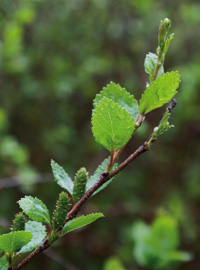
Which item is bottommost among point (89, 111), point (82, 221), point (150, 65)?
point (82, 221)

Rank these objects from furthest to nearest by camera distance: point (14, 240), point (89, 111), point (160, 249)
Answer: point (89, 111), point (160, 249), point (14, 240)

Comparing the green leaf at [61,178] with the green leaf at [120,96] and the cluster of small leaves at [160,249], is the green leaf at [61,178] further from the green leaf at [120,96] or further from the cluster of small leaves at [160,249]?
the cluster of small leaves at [160,249]

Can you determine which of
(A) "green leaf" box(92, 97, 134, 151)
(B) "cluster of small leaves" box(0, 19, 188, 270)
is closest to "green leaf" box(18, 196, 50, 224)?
(B) "cluster of small leaves" box(0, 19, 188, 270)

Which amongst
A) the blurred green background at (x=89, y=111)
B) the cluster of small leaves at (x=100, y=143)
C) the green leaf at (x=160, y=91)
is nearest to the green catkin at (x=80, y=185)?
the cluster of small leaves at (x=100, y=143)

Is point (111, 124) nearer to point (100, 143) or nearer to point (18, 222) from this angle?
point (100, 143)

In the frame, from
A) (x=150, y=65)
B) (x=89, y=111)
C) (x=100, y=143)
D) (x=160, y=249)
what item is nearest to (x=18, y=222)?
(x=100, y=143)

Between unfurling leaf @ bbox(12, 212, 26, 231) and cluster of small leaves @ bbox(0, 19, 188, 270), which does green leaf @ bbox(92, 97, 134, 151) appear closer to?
cluster of small leaves @ bbox(0, 19, 188, 270)

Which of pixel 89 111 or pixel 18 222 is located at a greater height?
pixel 89 111

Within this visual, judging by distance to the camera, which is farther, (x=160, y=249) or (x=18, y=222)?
(x=160, y=249)
